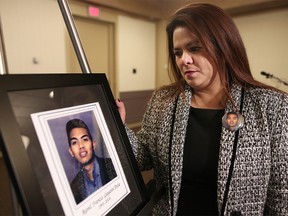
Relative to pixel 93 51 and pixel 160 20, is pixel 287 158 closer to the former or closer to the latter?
pixel 93 51

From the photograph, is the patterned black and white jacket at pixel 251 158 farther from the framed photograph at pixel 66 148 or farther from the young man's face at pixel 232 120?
the framed photograph at pixel 66 148

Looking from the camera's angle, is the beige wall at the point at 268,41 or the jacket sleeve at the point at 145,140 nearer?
the jacket sleeve at the point at 145,140

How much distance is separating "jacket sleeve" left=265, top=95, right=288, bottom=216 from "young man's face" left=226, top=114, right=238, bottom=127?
0.12m

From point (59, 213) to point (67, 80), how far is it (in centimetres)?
26

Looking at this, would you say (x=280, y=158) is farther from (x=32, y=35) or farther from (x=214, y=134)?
(x=32, y=35)

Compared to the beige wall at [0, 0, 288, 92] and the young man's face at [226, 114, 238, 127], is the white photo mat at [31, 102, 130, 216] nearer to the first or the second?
the young man's face at [226, 114, 238, 127]

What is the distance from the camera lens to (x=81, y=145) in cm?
49

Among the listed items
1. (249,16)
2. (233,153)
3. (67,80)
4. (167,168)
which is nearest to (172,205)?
(167,168)

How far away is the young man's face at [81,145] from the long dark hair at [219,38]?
502 millimetres

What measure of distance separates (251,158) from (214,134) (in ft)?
0.48

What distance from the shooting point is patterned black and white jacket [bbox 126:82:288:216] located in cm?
75

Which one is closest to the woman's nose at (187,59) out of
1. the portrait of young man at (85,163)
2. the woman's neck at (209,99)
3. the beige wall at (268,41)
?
the woman's neck at (209,99)

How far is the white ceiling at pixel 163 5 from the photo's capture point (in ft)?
12.1

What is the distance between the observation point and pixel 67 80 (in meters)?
0.51
